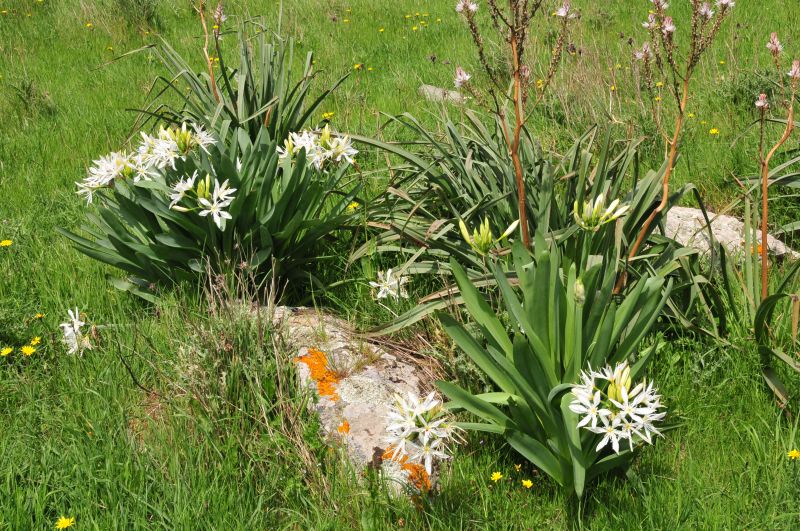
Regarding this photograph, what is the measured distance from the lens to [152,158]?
3279 mm

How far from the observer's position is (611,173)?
3.81 meters

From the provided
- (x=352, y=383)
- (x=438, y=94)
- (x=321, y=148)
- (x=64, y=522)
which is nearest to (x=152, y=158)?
(x=321, y=148)

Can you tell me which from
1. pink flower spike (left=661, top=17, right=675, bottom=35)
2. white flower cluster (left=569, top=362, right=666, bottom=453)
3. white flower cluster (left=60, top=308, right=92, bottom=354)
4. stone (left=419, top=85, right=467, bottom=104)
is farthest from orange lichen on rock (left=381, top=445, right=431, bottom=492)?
stone (left=419, top=85, right=467, bottom=104)

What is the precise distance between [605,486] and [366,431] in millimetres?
774

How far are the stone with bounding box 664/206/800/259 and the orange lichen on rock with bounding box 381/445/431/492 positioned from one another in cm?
180

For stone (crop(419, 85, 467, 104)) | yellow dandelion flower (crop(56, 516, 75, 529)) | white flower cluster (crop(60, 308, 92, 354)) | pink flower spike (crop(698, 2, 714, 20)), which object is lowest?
yellow dandelion flower (crop(56, 516, 75, 529))

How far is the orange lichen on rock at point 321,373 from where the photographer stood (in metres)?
2.71

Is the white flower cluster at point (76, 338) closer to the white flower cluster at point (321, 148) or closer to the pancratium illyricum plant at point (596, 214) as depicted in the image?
the white flower cluster at point (321, 148)

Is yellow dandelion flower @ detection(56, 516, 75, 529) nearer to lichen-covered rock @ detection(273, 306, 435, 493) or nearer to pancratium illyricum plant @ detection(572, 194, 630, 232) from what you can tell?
lichen-covered rock @ detection(273, 306, 435, 493)

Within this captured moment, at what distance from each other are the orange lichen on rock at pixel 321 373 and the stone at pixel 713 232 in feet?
5.70

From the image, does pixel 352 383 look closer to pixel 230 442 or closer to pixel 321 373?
pixel 321 373

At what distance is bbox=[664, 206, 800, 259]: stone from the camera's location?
3.58 m

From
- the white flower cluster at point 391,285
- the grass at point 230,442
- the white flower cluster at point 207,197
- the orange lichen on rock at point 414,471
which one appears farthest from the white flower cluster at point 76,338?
the orange lichen on rock at point 414,471

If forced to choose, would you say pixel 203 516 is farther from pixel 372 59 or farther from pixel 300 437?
pixel 372 59
